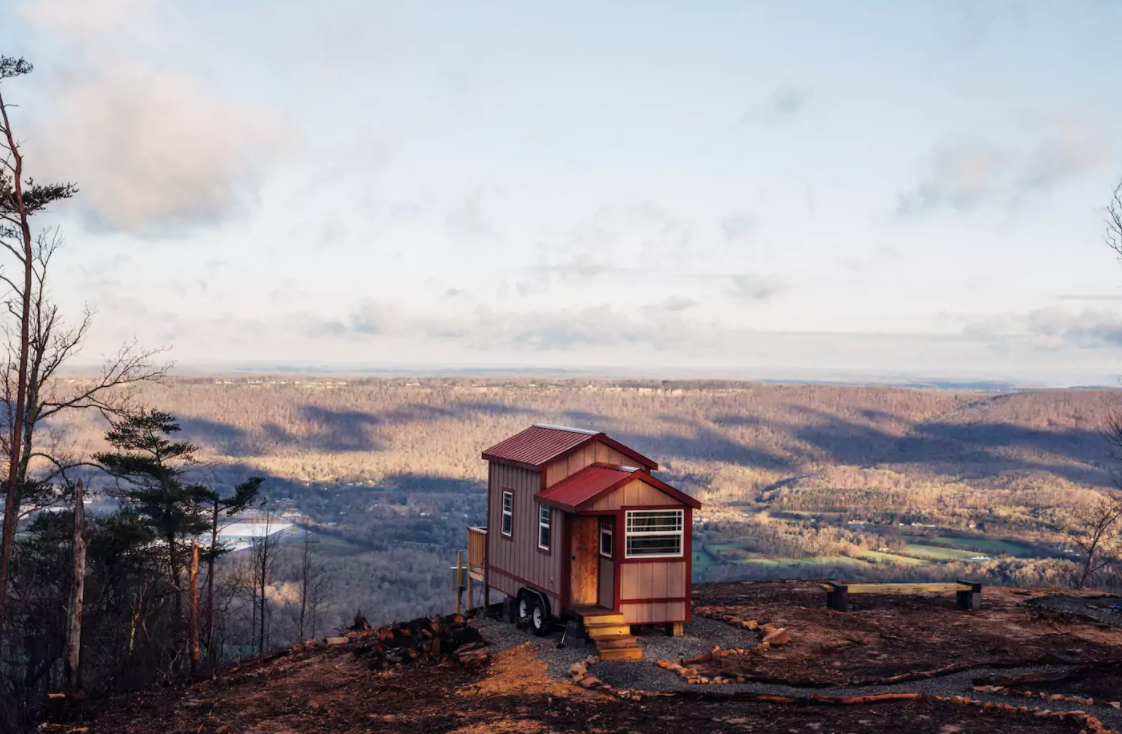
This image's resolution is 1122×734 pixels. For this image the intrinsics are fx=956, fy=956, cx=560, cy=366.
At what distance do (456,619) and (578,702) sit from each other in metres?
8.34

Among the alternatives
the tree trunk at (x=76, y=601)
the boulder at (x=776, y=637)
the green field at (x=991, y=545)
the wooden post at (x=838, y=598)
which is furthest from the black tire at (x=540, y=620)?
the green field at (x=991, y=545)

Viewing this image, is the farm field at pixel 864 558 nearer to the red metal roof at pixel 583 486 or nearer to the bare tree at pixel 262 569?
the bare tree at pixel 262 569

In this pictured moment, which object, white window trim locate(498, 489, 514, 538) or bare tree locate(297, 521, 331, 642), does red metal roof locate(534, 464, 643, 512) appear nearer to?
white window trim locate(498, 489, 514, 538)

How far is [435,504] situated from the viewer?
131 meters

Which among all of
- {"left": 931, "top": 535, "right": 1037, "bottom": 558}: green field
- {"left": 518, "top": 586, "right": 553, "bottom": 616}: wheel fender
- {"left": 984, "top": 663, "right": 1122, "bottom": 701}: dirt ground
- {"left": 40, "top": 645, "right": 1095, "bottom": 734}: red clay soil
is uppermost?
{"left": 518, "top": 586, "right": 553, "bottom": 616}: wheel fender

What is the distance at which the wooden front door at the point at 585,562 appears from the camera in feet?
73.7

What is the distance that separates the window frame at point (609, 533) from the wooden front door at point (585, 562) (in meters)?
0.19

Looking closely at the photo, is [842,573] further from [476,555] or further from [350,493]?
[350,493]

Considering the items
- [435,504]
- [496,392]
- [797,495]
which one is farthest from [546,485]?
[496,392]

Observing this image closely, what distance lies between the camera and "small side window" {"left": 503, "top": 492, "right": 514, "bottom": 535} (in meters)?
25.0

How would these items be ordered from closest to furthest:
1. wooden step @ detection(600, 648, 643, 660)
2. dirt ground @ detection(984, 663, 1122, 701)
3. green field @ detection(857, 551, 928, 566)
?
dirt ground @ detection(984, 663, 1122, 701), wooden step @ detection(600, 648, 643, 660), green field @ detection(857, 551, 928, 566)

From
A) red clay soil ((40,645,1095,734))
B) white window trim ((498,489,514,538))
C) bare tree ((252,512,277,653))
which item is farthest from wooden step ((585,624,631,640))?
bare tree ((252,512,277,653))

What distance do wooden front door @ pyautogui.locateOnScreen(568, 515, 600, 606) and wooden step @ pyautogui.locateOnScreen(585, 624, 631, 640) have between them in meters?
1.33

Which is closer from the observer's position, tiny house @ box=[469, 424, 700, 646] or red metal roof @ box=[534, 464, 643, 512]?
red metal roof @ box=[534, 464, 643, 512]
